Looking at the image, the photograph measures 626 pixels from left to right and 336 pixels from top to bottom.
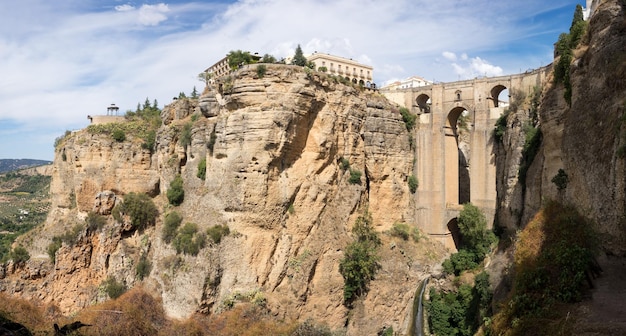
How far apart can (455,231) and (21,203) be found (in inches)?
2720

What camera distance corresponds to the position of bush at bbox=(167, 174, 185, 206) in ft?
91.0

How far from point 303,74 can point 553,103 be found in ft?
41.1

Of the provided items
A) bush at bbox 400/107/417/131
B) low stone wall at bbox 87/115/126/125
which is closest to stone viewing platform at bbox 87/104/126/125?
low stone wall at bbox 87/115/126/125

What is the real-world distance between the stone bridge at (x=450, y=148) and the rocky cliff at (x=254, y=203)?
152 centimetres

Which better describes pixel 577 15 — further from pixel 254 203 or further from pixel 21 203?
pixel 21 203

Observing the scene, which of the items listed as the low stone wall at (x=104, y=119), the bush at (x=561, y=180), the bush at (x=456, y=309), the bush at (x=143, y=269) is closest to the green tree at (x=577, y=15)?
the bush at (x=561, y=180)

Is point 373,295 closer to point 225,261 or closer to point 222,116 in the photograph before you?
point 225,261

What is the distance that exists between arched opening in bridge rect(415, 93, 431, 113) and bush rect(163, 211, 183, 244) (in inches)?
725

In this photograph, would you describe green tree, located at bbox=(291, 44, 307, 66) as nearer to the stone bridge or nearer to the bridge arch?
the stone bridge

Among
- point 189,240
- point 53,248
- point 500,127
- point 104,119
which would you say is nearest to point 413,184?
point 500,127

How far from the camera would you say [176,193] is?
2773 centimetres

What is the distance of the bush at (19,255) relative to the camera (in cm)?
2736

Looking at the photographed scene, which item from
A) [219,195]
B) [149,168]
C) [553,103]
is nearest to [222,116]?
[219,195]

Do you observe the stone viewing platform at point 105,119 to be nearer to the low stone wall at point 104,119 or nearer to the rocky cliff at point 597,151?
the low stone wall at point 104,119
